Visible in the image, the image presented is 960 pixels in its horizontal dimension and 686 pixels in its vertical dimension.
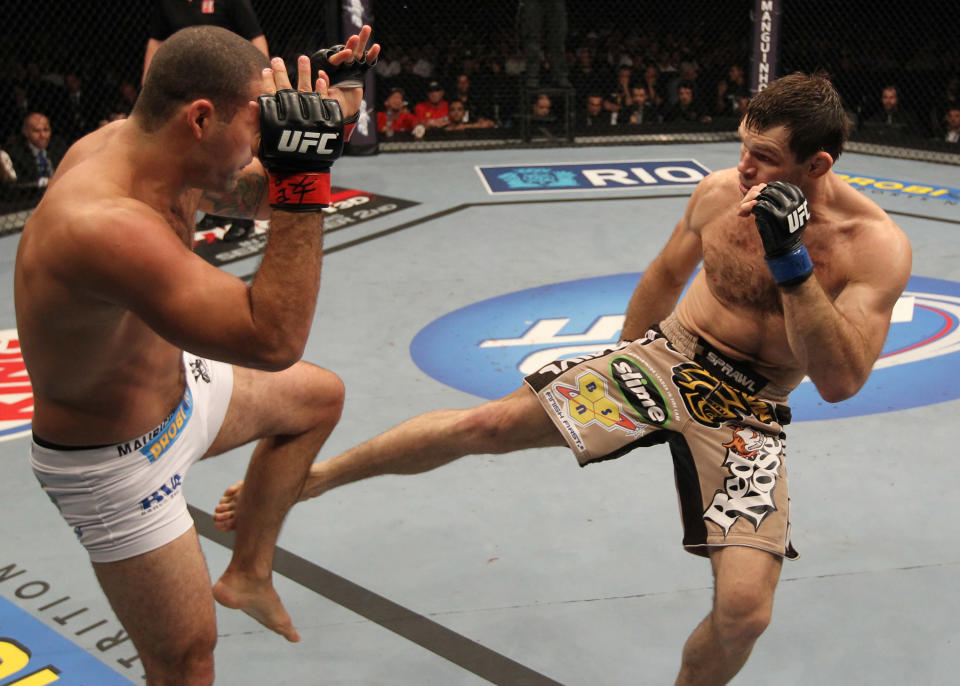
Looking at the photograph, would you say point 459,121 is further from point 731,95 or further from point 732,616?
point 732,616

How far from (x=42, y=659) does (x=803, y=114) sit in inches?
87.2

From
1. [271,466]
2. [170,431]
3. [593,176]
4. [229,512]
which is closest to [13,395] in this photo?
[229,512]

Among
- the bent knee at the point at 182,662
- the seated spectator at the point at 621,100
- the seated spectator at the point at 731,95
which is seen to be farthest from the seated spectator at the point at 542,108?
the bent knee at the point at 182,662

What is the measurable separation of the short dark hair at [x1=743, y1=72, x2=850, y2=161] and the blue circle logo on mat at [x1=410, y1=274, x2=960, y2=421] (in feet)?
5.97

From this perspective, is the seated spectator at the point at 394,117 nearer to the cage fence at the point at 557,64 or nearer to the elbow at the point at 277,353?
the cage fence at the point at 557,64

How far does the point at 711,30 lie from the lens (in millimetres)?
10930

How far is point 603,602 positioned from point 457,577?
16.4 inches

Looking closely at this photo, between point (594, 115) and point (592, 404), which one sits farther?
point (594, 115)

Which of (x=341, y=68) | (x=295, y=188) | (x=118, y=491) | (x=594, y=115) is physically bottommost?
(x=594, y=115)

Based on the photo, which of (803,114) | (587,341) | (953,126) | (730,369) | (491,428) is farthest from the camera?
(953,126)

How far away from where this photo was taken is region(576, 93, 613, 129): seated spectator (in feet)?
31.8

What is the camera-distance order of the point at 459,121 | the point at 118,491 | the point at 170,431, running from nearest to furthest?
the point at 118,491, the point at 170,431, the point at 459,121

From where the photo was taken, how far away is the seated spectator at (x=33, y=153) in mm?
6891

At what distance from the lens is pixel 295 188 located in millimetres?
1713
